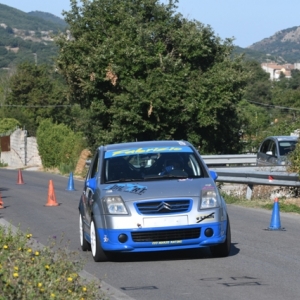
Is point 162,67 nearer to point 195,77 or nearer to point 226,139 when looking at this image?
point 195,77

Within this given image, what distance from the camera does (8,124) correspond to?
253 ft

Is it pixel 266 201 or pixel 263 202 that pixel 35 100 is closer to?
pixel 266 201

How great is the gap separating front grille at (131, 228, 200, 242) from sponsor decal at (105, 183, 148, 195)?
530 millimetres

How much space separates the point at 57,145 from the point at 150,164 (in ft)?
126

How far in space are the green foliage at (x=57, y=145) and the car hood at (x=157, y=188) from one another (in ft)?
115

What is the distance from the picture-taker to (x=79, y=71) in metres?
33.2

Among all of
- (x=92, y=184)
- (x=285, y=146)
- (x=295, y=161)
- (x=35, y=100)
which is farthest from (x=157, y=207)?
(x=35, y=100)

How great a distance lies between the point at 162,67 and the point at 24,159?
107 feet

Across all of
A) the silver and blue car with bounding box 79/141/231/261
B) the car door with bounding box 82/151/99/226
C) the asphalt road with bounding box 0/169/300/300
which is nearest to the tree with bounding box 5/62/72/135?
the asphalt road with bounding box 0/169/300/300

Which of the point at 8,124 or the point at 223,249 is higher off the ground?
the point at 8,124

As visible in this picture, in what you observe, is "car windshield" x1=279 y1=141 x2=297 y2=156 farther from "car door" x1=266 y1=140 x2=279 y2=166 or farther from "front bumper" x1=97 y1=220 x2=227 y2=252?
"front bumper" x1=97 y1=220 x2=227 y2=252

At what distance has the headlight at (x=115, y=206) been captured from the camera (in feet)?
32.3

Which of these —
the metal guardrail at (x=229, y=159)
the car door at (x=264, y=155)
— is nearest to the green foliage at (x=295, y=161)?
the car door at (x=264, y=155)

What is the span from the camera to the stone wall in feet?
202
